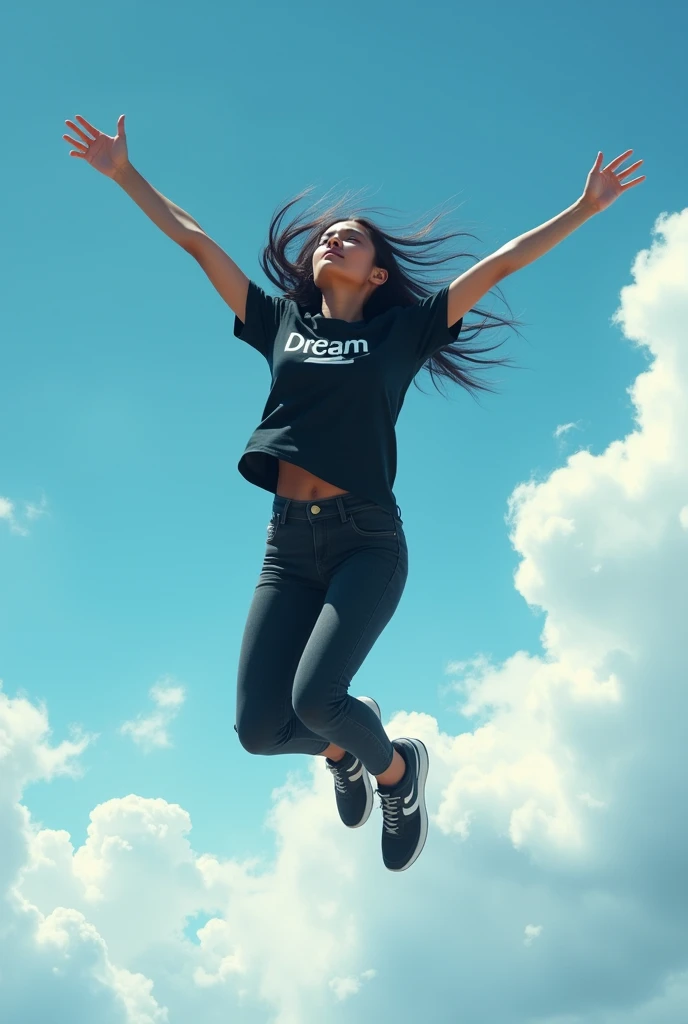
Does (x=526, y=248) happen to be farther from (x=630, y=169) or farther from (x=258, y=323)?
(x=258, y=323)

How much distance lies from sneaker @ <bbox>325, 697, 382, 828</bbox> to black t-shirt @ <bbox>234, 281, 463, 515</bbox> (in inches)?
65.1

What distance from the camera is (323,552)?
5711 mm

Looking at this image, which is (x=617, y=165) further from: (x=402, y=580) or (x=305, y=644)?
(x=305, y=644)

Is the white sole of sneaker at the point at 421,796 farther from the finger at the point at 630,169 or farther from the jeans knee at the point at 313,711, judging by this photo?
the finger at the point at 630,169

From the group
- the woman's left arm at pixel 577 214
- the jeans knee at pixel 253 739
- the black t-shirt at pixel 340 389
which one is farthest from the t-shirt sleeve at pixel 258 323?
the jeans knee at pixel 253 739

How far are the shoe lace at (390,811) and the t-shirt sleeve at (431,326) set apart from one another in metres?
2.75

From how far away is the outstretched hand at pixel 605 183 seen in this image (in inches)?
246

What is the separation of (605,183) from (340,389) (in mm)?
2237

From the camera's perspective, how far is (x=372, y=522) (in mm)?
5664

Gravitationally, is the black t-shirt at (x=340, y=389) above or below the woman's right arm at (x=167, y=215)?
below

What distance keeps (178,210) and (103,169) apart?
55 cm

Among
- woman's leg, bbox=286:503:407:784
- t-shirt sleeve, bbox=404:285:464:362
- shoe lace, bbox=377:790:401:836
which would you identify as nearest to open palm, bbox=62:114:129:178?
t-shirt sleeve, bbox=404:285:464:362

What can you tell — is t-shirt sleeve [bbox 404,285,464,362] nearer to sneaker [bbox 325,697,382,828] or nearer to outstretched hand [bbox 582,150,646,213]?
outstretched hand [bbox 582,150,646,213]

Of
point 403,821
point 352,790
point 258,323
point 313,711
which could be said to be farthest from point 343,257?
point 403,821
